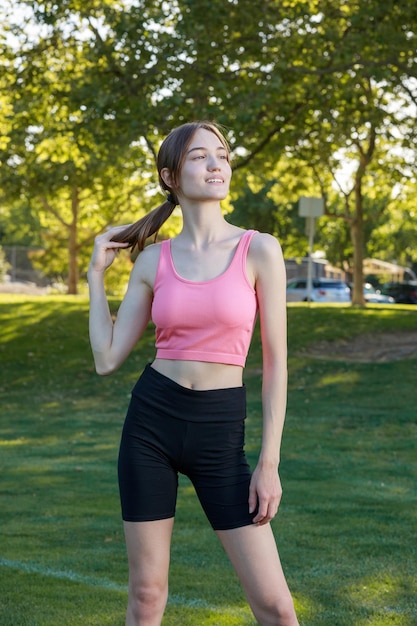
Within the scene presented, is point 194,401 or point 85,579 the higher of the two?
point 194,401

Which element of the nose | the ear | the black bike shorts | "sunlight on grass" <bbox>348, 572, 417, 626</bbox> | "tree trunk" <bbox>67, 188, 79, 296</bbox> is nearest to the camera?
the black bike shorts

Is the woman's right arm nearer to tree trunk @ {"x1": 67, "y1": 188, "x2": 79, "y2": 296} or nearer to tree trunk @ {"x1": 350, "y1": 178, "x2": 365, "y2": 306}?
tree trunk @ {"x1": 350, "y1": 178, "x2": 365, "y2": 306}

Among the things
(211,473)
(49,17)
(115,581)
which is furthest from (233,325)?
(49,17)

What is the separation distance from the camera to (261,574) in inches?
136

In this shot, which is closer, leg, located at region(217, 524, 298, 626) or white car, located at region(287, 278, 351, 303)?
leg, located at region(217, 524, 298, 626)

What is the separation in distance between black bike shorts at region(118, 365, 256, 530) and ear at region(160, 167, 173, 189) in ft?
2.31

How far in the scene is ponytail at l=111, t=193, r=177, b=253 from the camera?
394 cm

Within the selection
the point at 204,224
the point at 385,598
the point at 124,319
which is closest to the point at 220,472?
the point at 124,319

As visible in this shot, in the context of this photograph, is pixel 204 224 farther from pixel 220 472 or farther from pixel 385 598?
pixel 385 598

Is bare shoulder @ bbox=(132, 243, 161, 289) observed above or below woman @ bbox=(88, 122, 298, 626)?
above

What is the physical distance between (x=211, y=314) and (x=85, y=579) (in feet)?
12.8

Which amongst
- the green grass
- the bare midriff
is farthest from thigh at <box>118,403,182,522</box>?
the green grass

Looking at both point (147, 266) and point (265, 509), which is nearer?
point (265, 509)

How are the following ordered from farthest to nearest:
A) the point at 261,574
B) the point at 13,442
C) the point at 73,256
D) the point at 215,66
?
the point at 73,256, the point at 215,66, the point at 13,442, the point at 261,574
